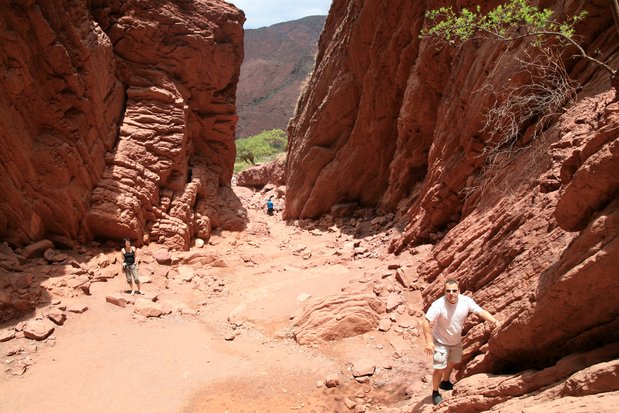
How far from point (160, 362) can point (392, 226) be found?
9259 mm

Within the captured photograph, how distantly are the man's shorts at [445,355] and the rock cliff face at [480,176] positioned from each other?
1.17 ft

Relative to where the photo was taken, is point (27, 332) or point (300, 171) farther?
point (300, 171)

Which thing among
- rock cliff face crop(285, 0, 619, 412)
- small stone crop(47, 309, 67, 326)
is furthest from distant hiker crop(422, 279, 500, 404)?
small stone crop(47, 309, 67, 326)

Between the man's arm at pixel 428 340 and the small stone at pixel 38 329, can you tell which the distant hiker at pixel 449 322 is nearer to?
the man's arm at pixel 428 340

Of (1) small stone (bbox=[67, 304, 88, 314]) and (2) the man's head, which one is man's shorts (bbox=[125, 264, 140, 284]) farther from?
(2) the man's head

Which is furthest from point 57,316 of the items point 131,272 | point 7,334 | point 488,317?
point 488,317

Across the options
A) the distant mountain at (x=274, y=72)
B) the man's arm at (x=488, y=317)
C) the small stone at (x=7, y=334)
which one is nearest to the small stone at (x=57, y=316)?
the small stone at (x=7, y=334)

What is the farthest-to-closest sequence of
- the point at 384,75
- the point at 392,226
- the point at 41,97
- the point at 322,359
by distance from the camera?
the point at 384,75 < the point at 392,226 < the point at 41,97 < the point at 322,359

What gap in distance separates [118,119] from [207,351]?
29.7ft

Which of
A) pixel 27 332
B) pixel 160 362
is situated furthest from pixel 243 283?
pixel 27 332

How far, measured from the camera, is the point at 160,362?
24.1ft

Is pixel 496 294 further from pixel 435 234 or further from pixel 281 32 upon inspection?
pixel 281 32

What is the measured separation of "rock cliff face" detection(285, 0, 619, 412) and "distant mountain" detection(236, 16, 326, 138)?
43752 mm

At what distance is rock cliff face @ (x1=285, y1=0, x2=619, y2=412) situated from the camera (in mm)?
3666
